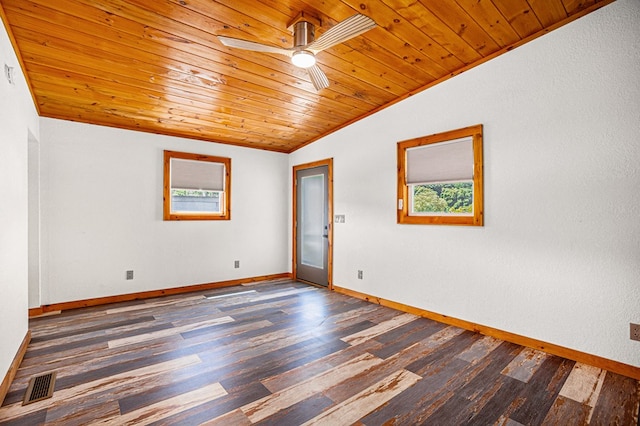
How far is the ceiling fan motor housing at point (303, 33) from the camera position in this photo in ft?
8.22

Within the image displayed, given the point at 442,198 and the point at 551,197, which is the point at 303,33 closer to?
the point at 442,198

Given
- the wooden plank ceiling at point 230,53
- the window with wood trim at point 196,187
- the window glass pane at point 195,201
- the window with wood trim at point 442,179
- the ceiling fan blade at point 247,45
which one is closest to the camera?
the ceiling fan blade at point 247,45

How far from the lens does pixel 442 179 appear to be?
378 centimetres

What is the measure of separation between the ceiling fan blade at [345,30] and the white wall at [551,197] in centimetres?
198

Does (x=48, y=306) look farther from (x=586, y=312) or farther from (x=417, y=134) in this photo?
(x=586, y=312)

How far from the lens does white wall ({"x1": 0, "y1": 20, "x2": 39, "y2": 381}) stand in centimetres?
221

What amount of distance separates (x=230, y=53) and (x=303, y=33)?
0.80 m

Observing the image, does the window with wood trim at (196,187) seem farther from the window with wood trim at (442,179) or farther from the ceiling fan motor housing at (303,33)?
the ceiling fan motor housing at (303,33)

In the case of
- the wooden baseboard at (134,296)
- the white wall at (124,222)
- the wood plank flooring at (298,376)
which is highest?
the white wall at (124,222)

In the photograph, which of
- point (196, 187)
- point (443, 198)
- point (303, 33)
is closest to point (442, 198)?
point (443, 198)

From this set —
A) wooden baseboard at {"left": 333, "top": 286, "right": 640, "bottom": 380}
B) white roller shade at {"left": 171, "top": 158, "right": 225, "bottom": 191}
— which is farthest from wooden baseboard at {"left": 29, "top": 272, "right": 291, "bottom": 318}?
wooden baseboard at {"left": 333, "top": 286, "right": 640, "bottom": 380}

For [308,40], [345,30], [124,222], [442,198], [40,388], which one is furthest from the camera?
[124,222]

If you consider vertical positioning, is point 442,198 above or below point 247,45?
below

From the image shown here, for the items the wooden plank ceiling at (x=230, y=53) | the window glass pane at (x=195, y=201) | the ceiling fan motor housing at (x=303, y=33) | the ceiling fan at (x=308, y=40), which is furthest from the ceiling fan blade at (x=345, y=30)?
the window glass pane at (x=195, y=201)
